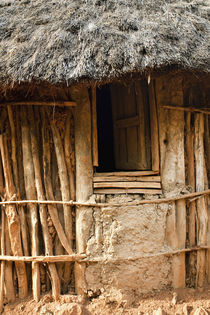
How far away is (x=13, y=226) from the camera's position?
381 centimetres

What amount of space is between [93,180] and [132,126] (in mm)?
1158

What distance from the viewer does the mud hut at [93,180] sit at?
3697mm

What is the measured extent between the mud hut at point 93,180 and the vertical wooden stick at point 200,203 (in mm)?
Answer: 14

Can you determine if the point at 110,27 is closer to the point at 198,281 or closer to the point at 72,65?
the point at 72,65

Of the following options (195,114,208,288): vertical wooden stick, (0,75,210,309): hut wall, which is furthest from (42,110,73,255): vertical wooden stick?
(195,114,208,288): vertical wooden stick

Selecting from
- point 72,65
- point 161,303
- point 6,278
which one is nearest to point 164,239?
point 161,303

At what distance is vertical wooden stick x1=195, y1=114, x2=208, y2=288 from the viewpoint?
3.94 m

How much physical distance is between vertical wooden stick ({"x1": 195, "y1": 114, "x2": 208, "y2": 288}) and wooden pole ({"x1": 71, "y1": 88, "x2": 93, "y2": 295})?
4.86ft

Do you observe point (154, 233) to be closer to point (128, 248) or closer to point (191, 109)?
point (128, 248)

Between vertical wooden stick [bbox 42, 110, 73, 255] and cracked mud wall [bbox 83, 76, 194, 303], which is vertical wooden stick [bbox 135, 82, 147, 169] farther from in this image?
vertical wooden stick [bbox 42, 110, 73, 255]

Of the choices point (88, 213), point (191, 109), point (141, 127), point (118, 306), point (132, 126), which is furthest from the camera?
point (132, 126)

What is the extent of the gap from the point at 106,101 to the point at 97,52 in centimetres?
323

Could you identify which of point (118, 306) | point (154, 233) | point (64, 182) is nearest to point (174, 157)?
point (154, 233)

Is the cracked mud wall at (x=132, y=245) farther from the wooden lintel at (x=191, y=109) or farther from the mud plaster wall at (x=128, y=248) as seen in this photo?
the wooden lintel at (x=191, y=109)
